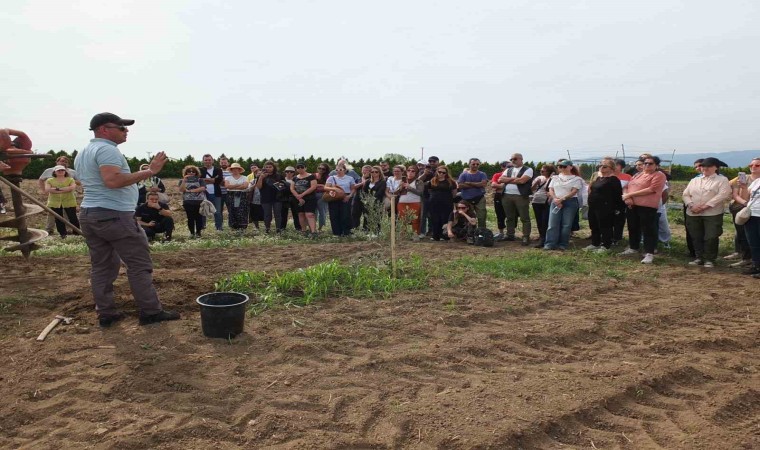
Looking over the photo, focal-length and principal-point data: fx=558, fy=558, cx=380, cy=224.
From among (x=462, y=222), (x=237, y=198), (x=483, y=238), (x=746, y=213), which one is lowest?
(x=483, y=238)

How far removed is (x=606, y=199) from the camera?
31.0 feet

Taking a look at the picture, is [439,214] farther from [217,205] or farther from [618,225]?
[217,205]

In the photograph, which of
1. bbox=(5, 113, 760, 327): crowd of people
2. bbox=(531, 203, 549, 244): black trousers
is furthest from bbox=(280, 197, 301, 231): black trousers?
bbox=(531, 203, 549, 244): black trousers

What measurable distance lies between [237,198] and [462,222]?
4.90 metres

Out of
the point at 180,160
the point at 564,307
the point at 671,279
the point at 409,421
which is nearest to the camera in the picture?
the point at 409,421

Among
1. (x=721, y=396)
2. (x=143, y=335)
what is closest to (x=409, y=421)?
(x=721, y=396)

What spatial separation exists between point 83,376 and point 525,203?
8.39 meters

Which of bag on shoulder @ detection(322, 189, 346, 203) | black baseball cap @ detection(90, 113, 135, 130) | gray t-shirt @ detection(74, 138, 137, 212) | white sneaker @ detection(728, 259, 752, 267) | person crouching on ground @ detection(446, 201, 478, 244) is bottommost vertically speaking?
white sneaker @ detection(728, 259, 752, 267)

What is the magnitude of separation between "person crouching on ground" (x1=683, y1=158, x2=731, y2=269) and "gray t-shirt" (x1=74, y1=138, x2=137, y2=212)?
790cm

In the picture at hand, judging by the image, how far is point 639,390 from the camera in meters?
3.94

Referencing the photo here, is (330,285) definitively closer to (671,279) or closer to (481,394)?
(481,394)

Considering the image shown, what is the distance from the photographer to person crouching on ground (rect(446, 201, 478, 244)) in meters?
10.6

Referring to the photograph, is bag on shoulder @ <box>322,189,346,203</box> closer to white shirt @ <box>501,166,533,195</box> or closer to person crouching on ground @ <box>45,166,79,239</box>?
white shirt @ <box>501,166,533,195</box>

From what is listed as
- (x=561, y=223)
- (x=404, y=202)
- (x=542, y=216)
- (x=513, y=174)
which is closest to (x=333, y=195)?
(x=404, y=202)
